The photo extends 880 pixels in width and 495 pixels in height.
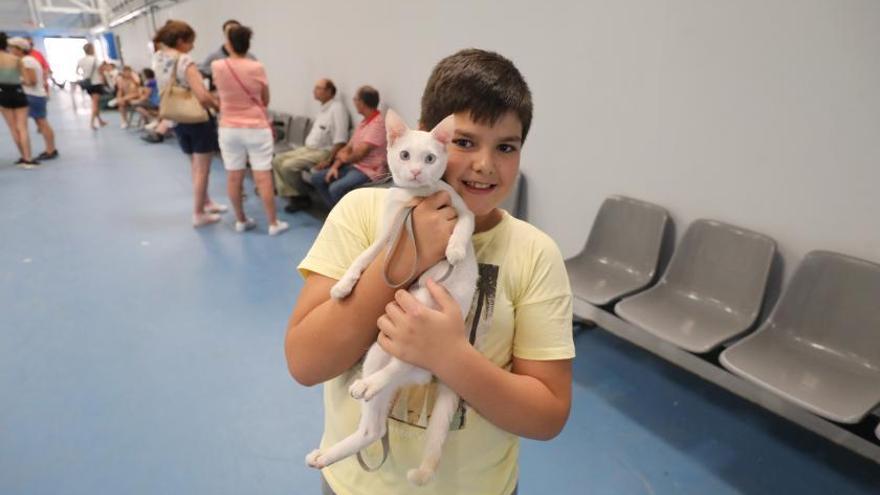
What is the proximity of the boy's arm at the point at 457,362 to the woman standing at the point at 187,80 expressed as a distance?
360 centimetres

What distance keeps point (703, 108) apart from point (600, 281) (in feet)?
2.98

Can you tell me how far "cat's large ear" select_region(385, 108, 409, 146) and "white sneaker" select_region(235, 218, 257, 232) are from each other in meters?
3.67

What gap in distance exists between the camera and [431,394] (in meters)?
0.73

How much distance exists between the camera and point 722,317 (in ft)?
6.71

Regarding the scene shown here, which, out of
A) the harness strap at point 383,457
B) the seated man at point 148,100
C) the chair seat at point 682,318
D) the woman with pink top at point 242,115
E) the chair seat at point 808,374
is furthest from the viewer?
the seated man at point 148,100

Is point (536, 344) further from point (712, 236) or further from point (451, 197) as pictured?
point (712, 236)

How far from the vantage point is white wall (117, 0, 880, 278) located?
1.75 m

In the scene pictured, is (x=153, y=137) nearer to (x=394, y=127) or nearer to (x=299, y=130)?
(x=299, y=130)

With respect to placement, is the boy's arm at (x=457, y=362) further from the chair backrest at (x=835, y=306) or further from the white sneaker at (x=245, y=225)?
the white sneaker at (x=245, y=225)

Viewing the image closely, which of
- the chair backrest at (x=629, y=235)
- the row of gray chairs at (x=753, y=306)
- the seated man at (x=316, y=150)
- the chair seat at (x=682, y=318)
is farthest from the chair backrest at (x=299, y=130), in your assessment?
the chair seat at (x=682, y=318)

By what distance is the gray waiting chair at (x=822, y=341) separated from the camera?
1603 mm

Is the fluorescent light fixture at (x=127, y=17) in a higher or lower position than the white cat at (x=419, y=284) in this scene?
higher

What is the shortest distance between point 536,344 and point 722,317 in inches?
66.4

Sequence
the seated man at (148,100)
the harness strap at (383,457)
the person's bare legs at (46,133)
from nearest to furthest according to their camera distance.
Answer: the harness strap at (383,457)
the person's bare legs at (46,133)
the seated man at (148,100)
